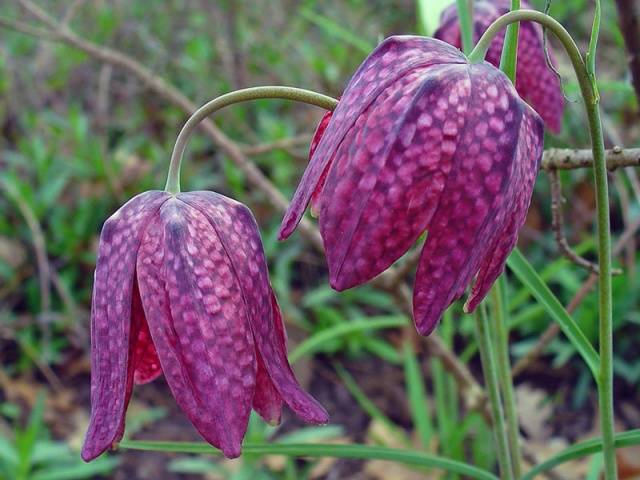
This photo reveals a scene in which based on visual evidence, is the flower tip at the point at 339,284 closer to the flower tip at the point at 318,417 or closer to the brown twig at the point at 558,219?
the flower tip at the point at 318,417

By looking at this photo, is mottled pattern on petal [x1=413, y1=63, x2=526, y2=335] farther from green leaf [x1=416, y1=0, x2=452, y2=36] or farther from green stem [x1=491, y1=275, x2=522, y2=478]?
green leaf [x1=416, y1=0, x2=452, y2=36]

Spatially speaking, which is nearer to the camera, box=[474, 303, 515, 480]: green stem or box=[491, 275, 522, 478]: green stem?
box=[474, 303, 515, 480]: green stem

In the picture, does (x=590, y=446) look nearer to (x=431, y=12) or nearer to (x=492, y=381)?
(x=492, y=381)

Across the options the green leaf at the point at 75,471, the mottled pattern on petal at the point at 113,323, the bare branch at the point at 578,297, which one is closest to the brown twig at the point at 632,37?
the bare branch at the point at 578,297

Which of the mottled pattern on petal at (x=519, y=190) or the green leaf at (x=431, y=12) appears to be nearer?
the mottled pattern on petal at (x=519, y=190)

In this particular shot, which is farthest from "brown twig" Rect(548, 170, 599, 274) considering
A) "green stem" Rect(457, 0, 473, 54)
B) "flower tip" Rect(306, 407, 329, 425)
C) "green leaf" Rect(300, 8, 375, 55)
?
"green leaf" Rect(300, 8, 375, 55)

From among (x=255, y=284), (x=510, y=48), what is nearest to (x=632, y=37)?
(x=510, y=48)
